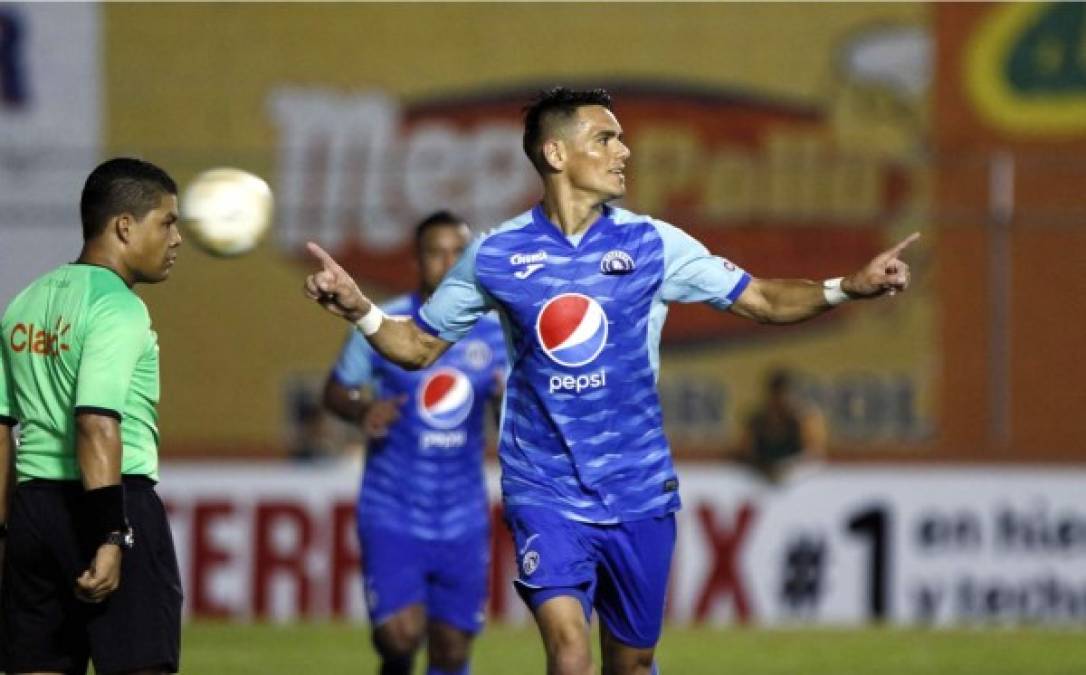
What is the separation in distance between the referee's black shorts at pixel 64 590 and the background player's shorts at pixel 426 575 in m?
2.97

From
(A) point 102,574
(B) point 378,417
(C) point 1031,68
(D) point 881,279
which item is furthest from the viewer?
(C) point 1031,68

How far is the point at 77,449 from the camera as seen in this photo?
257 inches

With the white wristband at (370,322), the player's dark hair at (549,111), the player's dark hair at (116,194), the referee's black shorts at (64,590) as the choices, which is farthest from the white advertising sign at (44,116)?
the referee's black shorts at (64,590)

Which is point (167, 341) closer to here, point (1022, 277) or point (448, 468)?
point (1022, 277)

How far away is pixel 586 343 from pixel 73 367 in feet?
5.82

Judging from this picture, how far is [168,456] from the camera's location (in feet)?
51.6

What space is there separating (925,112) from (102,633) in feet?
59.6

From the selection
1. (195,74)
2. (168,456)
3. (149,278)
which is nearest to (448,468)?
(149,278)

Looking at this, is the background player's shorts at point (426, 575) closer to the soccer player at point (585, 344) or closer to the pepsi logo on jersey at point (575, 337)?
the soccer player at point (585, 344)

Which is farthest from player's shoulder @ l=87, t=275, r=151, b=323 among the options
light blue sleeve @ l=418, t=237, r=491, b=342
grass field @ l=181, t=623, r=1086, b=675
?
grass field @ l=181, t=623, r=1086, b=675

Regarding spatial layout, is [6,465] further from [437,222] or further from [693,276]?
[437,222]

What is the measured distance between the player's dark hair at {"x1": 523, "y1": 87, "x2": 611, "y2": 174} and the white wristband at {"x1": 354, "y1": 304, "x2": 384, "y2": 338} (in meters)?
0.79


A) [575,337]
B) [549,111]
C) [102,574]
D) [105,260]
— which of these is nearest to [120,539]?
[102,574]

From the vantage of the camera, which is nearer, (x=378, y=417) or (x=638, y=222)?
(x=638, y=222)
